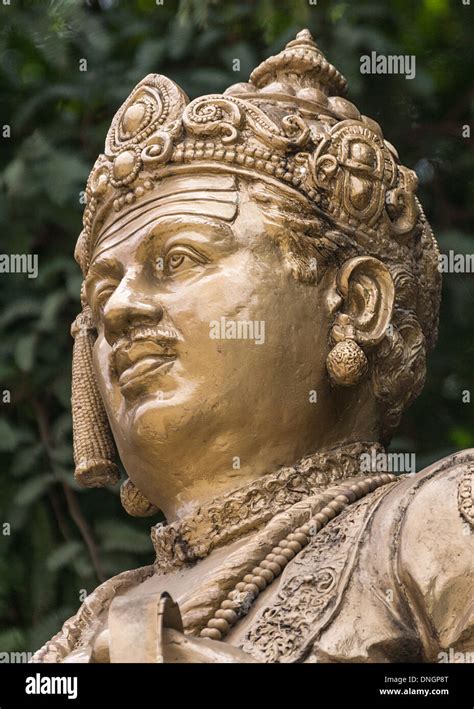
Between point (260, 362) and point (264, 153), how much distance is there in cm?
69

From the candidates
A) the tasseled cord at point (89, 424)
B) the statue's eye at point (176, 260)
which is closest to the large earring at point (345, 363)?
the statue's eye at point (176, 260)

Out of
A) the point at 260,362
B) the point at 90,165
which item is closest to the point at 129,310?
the point at 260,362

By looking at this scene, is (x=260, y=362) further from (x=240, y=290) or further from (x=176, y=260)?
(x=176, y=260)

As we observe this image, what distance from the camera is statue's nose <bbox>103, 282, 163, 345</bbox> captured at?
7070mm

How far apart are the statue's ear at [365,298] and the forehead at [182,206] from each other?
0.40 metres

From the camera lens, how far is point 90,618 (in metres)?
7.24

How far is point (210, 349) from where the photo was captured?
7004mm

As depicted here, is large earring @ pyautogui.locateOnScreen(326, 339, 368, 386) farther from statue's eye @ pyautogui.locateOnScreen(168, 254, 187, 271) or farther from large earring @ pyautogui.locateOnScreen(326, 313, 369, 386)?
statue's eye @ pyautogui.locateOnScreen(168, 254, 187, 271)

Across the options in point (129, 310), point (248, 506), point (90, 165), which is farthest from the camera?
point (90, 165)

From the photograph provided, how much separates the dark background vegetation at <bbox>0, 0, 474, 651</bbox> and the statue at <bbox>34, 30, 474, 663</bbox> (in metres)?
1.48

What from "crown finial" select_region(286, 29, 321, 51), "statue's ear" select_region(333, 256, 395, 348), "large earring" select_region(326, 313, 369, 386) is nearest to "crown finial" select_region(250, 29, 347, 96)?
"crown finial" select_region(286, 29, 321, 51)

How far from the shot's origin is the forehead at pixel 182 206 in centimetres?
716

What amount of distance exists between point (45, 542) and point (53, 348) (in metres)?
0.75

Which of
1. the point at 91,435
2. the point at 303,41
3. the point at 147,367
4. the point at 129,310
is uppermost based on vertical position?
the point at 303,41
